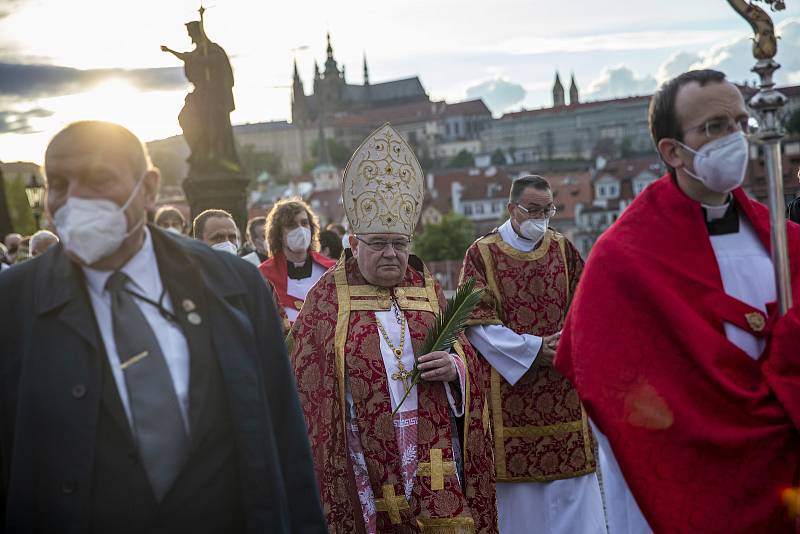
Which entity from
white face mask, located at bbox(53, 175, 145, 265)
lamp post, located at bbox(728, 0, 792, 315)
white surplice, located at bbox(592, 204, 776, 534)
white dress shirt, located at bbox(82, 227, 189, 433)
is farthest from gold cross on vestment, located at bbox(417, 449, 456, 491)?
white face mask, located at bbox(53, 175, 145, 265)

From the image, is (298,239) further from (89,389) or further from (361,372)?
(89,389)

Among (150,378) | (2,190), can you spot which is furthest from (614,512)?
(2,190)

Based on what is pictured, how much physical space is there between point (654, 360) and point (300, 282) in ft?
14.3

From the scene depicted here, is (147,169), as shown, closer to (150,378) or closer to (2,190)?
(150,378)

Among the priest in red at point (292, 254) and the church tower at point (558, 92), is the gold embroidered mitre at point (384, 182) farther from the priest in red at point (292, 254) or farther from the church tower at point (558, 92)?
the church tower at point (558, 92)

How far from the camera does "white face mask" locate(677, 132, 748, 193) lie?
3.58 meters

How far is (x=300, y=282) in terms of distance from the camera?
25.4 feet

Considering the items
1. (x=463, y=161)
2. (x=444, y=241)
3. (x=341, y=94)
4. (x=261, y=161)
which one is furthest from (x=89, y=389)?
(x=341, y=94)

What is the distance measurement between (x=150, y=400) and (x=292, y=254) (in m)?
4.77

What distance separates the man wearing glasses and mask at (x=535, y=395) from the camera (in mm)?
7020

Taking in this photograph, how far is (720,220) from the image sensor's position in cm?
379

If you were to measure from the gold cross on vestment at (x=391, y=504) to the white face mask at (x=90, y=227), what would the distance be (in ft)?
7.60

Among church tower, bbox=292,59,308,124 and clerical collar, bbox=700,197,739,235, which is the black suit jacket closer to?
clerical collar, bbox=700,197,739,235

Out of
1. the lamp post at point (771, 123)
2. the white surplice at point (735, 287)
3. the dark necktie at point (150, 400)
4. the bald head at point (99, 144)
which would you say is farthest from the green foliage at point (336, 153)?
the dark necktie at point (150, 400)
